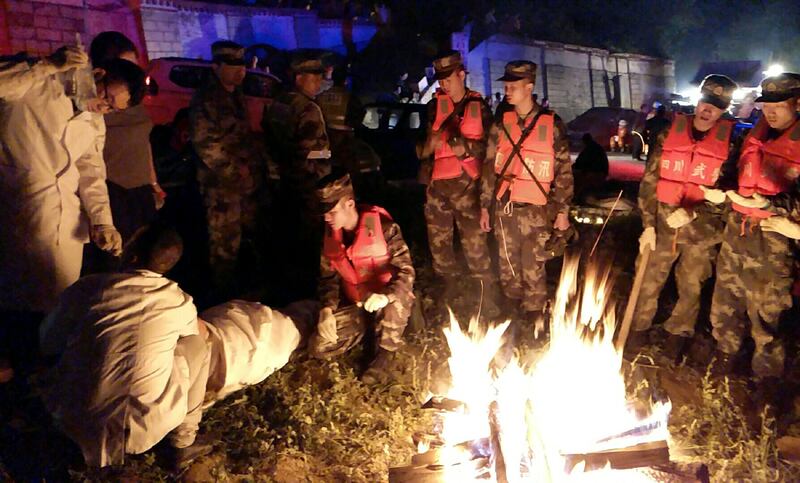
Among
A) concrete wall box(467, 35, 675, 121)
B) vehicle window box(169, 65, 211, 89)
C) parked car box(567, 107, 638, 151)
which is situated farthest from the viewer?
concrete wall box(467, 35, 675, 121)

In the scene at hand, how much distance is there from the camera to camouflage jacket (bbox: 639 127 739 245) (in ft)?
14.4

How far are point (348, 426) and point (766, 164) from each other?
339 cm

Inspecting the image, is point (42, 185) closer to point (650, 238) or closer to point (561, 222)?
point (561, 222)

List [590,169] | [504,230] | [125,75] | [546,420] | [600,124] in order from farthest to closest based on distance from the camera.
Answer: [600,124] < [590,169] < [504,230] < [125,75] < [546,420]

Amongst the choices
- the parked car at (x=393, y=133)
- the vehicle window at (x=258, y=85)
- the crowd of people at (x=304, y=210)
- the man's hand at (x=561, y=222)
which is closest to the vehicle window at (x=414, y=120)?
the parked car at (x=393, y=133)

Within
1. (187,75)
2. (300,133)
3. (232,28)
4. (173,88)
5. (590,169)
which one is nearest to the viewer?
(300,133)

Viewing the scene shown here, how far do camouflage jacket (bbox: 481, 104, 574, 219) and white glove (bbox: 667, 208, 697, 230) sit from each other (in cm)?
86

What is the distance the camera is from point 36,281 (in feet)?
12.6

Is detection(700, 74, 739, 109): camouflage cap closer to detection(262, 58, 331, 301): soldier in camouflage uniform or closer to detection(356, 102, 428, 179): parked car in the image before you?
detection(262, 58, 331, 301): soldier in camouflage uniform

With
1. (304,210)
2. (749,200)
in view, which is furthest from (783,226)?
(304,210)

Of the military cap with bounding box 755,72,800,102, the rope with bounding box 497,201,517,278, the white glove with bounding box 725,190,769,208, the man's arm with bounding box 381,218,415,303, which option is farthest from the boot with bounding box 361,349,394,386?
the military cap with bounding box 755,72,800,102

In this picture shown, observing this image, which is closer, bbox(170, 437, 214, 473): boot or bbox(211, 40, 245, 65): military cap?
bbox(170, 437, 214, 473): boot

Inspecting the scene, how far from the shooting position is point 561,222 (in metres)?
5.06

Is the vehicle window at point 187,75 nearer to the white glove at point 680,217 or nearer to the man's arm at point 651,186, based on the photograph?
the man's arm at point 651,186
